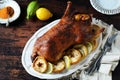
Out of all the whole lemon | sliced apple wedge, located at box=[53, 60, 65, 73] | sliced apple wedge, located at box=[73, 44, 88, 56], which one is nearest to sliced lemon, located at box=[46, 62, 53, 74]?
sliced apple wedge, located at box=[53, 60, 65, 73]

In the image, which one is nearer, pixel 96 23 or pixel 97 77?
pixel 97 77

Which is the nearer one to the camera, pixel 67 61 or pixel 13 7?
pixel 67 61

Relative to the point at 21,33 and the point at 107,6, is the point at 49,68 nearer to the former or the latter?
the point at 21,33

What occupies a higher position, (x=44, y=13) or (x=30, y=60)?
(x=44, y=13)

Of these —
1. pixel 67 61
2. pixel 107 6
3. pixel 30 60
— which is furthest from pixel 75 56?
pixel 107 6

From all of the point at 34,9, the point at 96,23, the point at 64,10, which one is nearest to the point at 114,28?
the point at 96,23

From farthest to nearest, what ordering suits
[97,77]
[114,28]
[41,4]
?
[41,4] < [114,28] < [97,77]

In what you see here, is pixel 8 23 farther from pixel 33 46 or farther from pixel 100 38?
pixel 100 38
